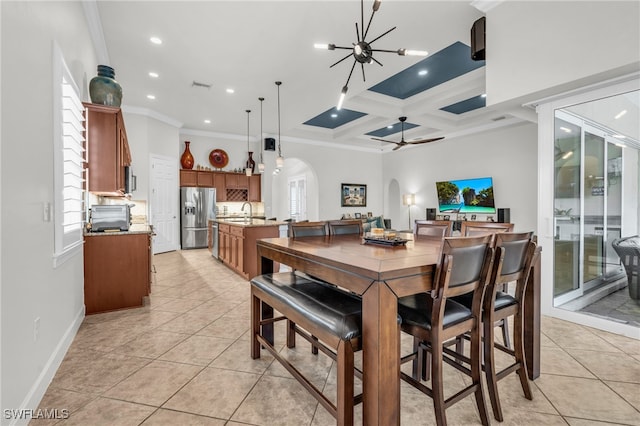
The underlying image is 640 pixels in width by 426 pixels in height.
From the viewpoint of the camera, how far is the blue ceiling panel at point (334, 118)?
6.85m

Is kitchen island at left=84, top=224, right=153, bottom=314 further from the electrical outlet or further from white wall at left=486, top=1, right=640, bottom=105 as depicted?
white wall at left=486, top=1, right=640, bottom=105

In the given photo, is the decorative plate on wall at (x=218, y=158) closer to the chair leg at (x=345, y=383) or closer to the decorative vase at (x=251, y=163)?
the decorative vase at (x=251, y=163)

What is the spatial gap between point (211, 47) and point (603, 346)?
5131mm

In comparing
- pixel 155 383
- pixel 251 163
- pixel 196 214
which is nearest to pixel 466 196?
pixel 251 163

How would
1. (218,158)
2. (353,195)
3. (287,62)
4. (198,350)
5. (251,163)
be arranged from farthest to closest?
(353,195)
(251,163)
(218,158)
(287,62)
(198,350)

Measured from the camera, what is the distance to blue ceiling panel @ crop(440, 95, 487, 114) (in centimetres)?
585

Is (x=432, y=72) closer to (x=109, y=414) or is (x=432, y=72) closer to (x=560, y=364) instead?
(x=560, y=364)

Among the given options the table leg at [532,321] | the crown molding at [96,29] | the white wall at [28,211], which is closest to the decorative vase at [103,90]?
the crown molding at [96,29]

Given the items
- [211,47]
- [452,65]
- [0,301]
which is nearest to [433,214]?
[452,65]

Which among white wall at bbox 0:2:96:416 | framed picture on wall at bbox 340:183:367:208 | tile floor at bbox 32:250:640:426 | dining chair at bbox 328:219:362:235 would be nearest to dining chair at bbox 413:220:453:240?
dining chair at bbox 328:219:362:235

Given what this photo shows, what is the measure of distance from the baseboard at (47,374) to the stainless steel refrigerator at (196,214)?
4.96 meters

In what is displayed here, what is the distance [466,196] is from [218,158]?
6.46 m

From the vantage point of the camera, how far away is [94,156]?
301 centimetres

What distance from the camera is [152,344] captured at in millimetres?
2447
